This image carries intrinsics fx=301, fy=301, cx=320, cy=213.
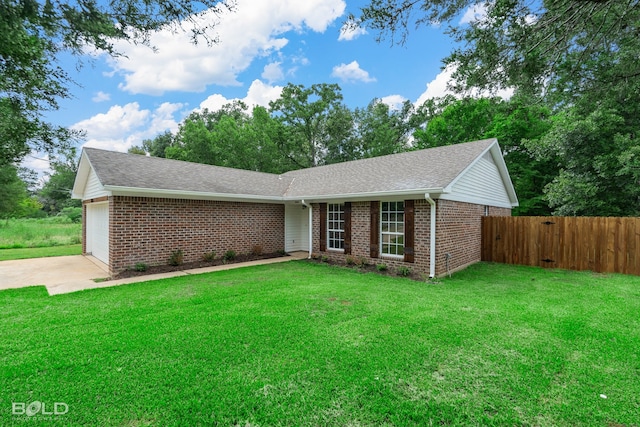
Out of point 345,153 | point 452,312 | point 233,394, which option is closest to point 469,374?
point 452,312

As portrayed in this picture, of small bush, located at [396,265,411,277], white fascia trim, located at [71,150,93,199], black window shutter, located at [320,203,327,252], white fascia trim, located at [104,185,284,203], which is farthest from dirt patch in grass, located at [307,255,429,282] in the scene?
white fascia trim, located at [71,150,93,199]

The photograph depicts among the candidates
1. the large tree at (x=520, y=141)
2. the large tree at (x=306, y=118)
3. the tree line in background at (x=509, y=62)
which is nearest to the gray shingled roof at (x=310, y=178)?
the tree line in background at (x=509, y=62)

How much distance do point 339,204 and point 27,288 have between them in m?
8.42

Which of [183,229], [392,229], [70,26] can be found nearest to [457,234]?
[392,229]

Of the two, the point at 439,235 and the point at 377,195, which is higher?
the point at 377,195

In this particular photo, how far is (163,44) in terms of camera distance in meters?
4.25

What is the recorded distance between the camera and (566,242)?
9352mm

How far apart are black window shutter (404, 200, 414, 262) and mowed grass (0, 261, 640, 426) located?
2.32m

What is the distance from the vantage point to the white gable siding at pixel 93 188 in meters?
9.55

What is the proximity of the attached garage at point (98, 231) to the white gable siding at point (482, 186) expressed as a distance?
34.4ft

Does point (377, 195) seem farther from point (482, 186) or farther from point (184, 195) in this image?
point (184, 195)

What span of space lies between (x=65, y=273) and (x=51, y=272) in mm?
511

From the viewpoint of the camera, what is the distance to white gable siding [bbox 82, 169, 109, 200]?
9552 mm

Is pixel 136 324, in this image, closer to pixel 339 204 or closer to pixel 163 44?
pixel 163 44
